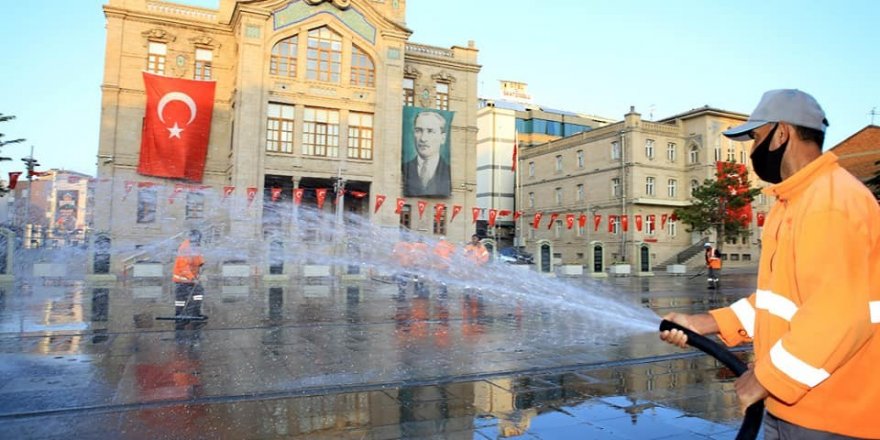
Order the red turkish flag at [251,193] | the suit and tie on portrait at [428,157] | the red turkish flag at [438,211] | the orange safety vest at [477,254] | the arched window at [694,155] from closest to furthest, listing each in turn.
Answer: the orange safety vest at [477,254]
the red turkish flag at [251,193]
the red turkish flag at [438,211]
the suit and tie on portrait at [428,157]
the arched window at [694,155]

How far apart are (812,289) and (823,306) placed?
0.09 m

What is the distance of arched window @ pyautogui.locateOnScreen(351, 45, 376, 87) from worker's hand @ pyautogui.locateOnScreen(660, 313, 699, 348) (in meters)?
34.8

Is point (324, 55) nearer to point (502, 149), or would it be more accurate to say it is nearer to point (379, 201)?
point (379, 201)

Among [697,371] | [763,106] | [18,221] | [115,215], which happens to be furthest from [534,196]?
[763,106]

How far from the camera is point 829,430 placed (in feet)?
7.21

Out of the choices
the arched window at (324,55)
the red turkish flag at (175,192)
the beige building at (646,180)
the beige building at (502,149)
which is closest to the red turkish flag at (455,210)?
the arched window at (324,55)

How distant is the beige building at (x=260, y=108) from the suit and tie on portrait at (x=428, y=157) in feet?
5.50

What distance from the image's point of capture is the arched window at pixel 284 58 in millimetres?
34156

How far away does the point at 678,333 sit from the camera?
109 inches

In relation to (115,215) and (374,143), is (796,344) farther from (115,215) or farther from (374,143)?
(115,215)

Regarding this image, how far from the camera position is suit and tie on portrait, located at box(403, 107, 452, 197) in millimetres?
38000

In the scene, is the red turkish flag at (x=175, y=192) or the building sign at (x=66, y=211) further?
the building sign at (x=66, y=211)

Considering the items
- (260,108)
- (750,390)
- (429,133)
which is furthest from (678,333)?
(429,133)

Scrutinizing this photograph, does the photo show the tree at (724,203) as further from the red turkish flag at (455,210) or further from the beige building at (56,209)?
the beige building at (56,209)
